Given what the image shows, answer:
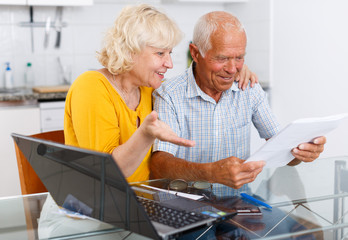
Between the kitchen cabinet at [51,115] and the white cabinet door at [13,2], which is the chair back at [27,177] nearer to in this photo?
the kitchen cabinet at [51,115]

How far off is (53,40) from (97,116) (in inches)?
91.3

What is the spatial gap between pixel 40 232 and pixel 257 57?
2.98 metres

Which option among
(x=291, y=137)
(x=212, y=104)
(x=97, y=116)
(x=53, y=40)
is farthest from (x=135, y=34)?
(x=53, y=40)

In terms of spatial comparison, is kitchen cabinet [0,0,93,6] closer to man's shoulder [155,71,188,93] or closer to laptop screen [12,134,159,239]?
man's shoulder [155,71,188,93]

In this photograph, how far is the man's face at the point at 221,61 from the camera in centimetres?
174

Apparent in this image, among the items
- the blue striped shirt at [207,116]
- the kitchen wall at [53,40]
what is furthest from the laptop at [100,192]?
the kitchen wall at [53,40]

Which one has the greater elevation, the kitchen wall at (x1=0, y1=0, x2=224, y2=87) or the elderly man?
the kitchen wall at (x1=0, y1=0, x2=224, y2=87)

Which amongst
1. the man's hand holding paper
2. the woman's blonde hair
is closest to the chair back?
the woman's blonde hair

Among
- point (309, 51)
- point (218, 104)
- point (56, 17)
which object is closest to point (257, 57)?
point (309, 51)

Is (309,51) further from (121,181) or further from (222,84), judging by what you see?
(121,181)

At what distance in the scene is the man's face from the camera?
1736mm

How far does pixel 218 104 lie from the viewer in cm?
188

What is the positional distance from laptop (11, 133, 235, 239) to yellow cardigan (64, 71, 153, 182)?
391mm

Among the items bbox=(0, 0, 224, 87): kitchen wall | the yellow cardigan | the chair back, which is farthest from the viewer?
bbox=(0, 0, 224, 87): kitchen wall
